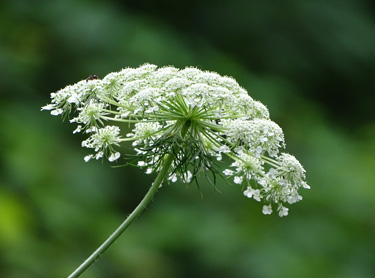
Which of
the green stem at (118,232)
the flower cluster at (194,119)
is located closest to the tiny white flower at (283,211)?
the flower cluster at (194,119)

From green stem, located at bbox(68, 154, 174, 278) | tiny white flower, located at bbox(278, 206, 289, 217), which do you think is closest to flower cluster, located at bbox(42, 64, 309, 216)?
tiny white flower, located at bbox(278, 206, 289, 217)

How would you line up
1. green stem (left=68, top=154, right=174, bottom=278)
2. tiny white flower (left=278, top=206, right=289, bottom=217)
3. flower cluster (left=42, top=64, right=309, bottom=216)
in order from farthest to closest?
tiny white flower (left=278, top=206, right=289, bottom=217) → flower cluster (left=42, top=64, right=309, bottom=216) → green stem (left=68, top=154, right=174, bottom=278)

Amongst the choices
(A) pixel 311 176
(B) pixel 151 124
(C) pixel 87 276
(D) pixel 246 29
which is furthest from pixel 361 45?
(B) pixel 151 124

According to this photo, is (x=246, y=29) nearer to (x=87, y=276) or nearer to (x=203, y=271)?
(x=203, y=271)

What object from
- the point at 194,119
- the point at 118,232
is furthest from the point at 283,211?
the point at 118,232

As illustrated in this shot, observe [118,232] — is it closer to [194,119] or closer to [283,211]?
[194,119]

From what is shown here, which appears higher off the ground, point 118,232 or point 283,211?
point 283,211

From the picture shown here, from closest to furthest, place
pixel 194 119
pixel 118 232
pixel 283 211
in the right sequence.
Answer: pixel 118 232 < pixel 194 119 < pixel 283 211

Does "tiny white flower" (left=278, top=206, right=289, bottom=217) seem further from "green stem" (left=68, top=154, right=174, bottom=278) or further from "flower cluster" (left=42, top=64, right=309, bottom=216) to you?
"green stem" (left=68, top=154, right=174, bottom=278)

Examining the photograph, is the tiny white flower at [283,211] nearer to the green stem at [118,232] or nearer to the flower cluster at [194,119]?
the flower cluster at [194,119]
